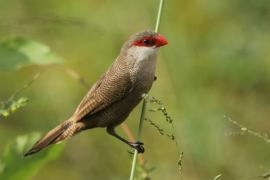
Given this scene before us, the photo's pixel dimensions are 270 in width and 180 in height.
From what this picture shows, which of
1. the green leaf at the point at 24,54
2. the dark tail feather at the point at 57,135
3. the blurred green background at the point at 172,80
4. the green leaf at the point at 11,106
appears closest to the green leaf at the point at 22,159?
the green leaf at the point at 11,106

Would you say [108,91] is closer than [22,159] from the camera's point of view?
No

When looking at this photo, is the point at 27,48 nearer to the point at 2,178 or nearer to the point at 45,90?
the point at 2,178

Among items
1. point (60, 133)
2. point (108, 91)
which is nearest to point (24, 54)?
point (108, 91)

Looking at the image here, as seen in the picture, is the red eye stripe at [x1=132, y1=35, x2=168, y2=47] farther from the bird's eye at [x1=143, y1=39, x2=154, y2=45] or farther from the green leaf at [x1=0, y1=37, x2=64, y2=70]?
the green leaf at [x1=0, y1=37, x2=64, y2=70]

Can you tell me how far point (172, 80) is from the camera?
6.39 metres

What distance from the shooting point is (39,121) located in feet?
24.0

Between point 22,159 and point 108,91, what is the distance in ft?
3.87

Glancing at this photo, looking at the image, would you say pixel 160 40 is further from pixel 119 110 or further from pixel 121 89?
pixel 119 110

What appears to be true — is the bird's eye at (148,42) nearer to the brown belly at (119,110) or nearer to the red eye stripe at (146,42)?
the red eye stripe at (146,42)

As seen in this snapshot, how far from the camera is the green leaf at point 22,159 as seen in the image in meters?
3.80

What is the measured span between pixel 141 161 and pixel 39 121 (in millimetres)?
3651

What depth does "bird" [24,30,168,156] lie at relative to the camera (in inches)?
188

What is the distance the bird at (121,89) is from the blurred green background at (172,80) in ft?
2.92

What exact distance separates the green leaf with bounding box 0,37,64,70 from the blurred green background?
150cm
